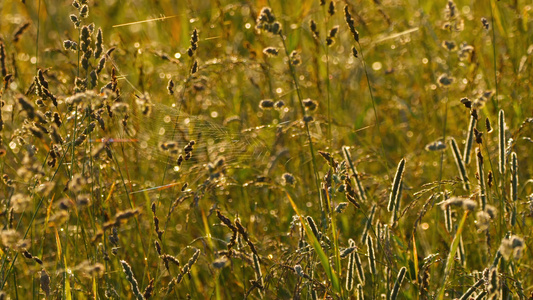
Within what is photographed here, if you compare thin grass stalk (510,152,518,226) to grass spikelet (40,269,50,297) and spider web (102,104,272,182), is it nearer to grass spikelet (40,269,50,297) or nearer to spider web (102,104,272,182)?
spider web (102,104,272,182)

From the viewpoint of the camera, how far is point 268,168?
2316 mm

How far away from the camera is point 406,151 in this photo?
3082 millimetres

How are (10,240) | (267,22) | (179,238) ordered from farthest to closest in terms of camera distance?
(179,238) → (267,22) → (10,240)

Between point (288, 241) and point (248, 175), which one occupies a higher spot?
point (248, 175)

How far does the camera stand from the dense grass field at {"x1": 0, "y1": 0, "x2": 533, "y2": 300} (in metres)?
1.55

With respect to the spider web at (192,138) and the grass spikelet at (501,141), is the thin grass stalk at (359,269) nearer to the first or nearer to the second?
the grass spikelet at (501,141)

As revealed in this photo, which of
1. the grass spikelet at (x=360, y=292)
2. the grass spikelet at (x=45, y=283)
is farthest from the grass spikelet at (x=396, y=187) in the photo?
the grass spikelet at (x=45, y=283)

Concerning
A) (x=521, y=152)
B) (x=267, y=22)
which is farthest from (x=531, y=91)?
(x=267, y=22)

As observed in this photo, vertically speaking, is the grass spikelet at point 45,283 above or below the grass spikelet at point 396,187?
below

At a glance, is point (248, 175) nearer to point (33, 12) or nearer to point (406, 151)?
point (406, 151)

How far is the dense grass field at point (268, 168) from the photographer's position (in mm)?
1550

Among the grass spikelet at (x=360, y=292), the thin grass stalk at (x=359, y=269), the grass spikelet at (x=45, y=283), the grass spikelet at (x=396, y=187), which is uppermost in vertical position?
the grass spikelet at (x=396, y=187)

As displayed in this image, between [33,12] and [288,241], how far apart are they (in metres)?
3.56

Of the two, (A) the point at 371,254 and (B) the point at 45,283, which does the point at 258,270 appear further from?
(B) the point at 45,283
